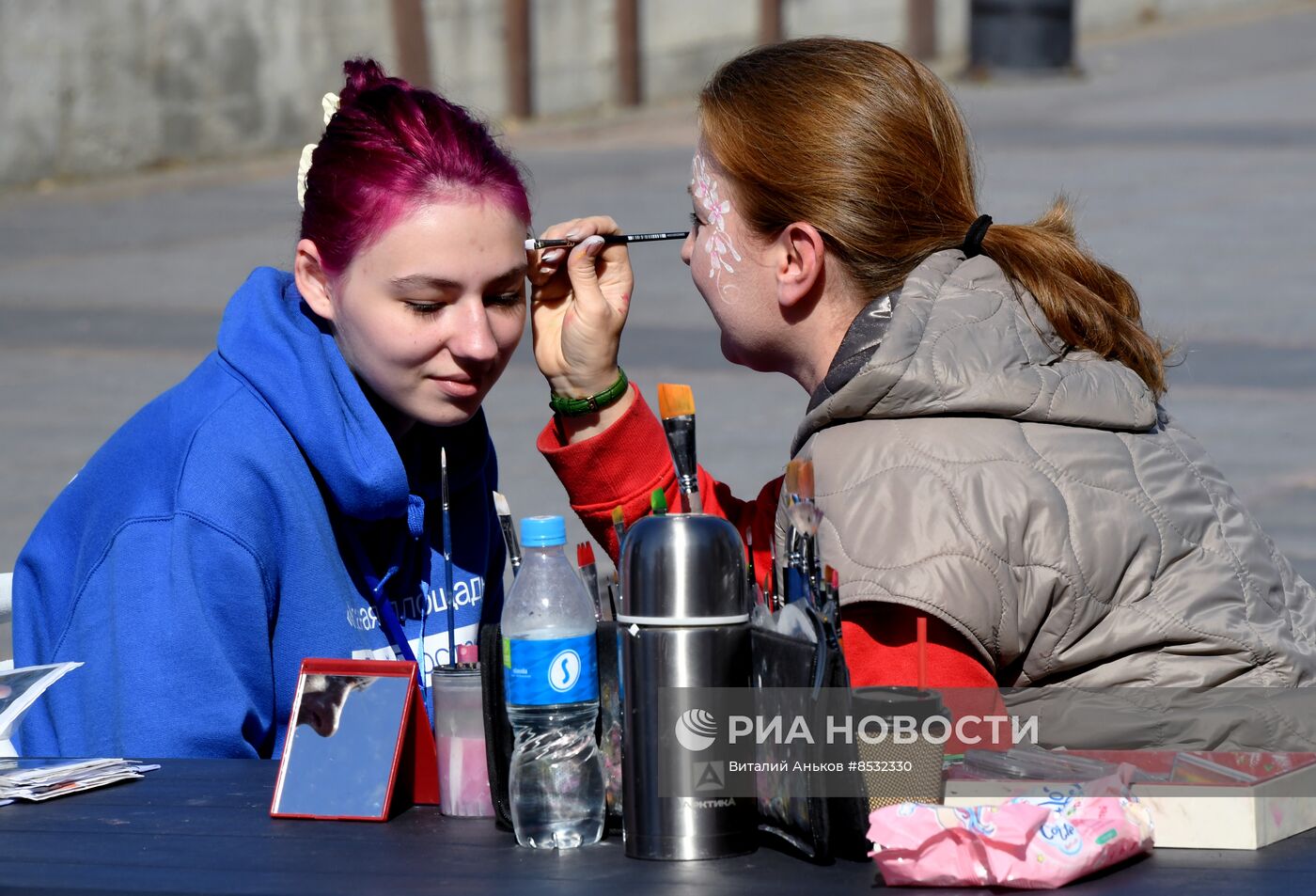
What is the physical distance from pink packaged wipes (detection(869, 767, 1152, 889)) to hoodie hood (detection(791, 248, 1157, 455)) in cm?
56

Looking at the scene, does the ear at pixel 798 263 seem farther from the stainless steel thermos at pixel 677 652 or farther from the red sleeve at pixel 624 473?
the stainless steel thermos at pixel 677 652

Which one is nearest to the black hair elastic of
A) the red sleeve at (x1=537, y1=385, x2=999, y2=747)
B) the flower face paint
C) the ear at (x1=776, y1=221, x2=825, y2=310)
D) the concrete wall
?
the ear at (x1=776, y1=221, x2=825, y2=310)

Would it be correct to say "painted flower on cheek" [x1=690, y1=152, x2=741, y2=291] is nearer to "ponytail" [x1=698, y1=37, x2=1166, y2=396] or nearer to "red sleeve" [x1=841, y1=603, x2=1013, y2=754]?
"ponytail" [x1=698, y1=37, x2=1166, y2=396]

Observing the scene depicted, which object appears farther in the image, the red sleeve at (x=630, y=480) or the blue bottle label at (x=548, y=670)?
the red sleeve at (x=630, y=480)

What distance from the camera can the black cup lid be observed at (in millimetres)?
1939

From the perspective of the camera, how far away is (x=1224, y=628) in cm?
225

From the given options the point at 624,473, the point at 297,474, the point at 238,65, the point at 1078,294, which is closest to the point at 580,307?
the point at 624,473

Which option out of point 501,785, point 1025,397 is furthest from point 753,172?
point 501,785

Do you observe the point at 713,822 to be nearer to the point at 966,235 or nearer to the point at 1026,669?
the point at 1026,669

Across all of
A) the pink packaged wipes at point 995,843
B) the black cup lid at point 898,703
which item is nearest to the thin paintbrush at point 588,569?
the black cup lid at point 898,703

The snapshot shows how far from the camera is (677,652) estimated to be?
1.95 m

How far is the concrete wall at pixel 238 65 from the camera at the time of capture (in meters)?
13.4

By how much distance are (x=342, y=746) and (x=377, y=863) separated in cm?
24

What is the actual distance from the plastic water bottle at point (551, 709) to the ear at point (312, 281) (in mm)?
876
